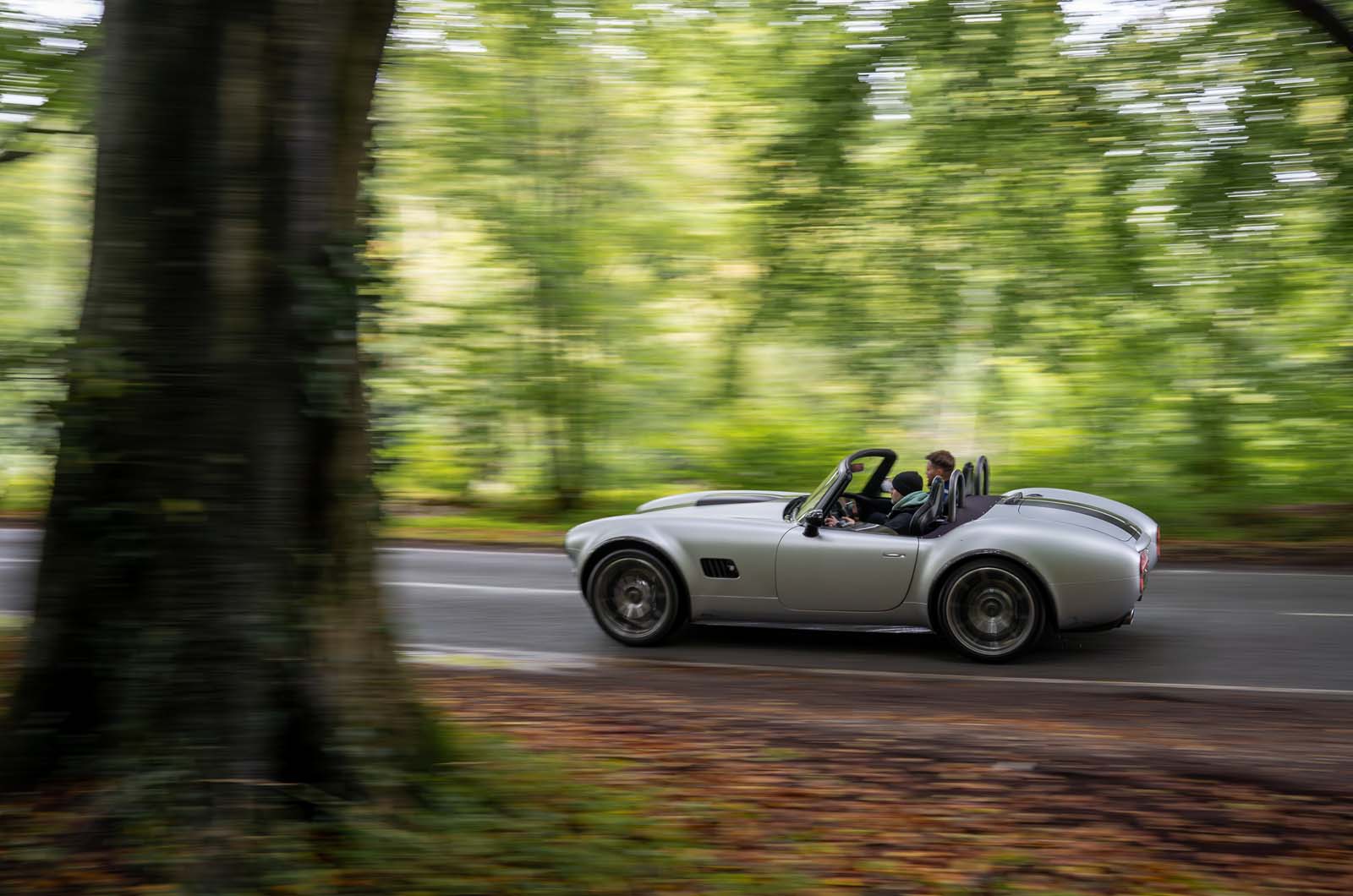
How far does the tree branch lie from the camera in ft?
40.4

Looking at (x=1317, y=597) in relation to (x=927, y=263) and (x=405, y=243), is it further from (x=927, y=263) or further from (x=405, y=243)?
(x=405, y=243)

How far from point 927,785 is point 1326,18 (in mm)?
11104

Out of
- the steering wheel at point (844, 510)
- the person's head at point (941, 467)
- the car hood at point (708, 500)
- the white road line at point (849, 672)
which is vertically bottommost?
the white road line at point (849, 672)

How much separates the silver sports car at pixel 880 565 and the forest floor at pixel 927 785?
0.70 metres

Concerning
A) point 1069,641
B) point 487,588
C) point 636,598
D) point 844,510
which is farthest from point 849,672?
point 487,588

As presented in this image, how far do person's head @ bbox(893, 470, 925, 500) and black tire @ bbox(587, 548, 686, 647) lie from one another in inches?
67.0

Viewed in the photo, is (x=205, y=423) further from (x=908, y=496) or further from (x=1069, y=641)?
(x=1069, y=641)

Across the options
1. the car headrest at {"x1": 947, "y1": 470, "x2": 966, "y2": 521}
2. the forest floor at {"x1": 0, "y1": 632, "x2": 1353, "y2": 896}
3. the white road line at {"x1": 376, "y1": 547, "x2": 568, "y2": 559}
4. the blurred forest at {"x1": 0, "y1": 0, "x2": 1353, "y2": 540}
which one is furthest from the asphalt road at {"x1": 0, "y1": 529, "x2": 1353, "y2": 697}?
the blurred forest at {"x1": 0, "y1": 0, "x2": 1353, "y2": 540}

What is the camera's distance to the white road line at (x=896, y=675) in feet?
23.9

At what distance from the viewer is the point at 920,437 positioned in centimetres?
1745

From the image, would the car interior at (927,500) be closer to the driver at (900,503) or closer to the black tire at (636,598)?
the driver at (900,503)

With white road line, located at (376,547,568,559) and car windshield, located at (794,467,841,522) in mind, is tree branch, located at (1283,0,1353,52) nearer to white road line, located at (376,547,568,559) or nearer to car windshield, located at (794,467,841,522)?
car windshield, located at (794,467,841,522)

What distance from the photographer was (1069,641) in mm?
8734

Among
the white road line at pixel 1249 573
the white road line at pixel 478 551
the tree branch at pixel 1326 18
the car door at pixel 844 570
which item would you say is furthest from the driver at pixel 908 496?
the tree branch at pixel 1326 18
